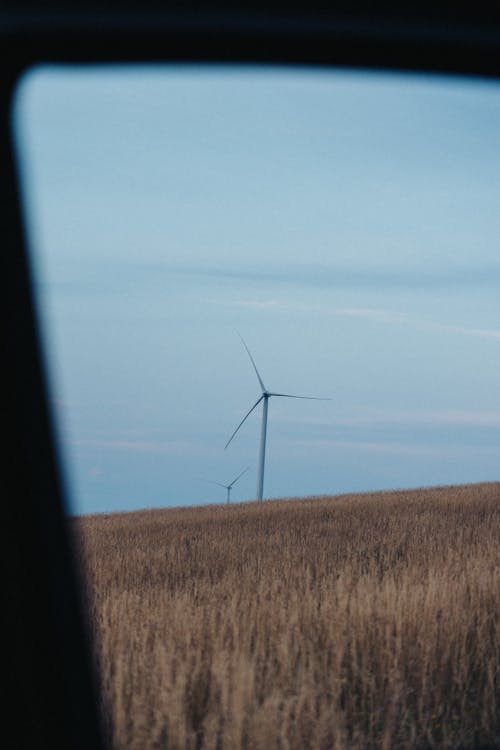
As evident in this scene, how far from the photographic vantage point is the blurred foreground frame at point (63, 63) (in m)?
2.33

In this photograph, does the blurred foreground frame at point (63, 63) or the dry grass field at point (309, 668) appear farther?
the dry grass field at point (309, 668)

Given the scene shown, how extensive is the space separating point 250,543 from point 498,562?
5.75m

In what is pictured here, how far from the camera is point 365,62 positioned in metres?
2.62

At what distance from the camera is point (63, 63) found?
98.4 inches

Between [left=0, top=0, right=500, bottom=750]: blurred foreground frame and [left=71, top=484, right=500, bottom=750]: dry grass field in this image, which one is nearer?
[left=0, top=0, right=500, bottom=750]: blurred foreground frame

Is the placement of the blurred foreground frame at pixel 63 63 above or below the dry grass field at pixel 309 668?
above

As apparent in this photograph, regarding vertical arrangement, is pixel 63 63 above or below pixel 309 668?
above

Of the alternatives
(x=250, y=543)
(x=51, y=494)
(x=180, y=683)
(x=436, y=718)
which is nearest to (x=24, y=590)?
(x=51, y=494)

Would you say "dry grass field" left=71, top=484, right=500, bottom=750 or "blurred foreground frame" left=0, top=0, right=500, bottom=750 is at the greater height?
"blurred foreground frame" left=0, top=0, right=500, bottom=750

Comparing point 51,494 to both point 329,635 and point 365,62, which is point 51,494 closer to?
point 365,62

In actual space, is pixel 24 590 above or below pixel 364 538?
above

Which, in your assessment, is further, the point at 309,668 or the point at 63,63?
the point at 309,668

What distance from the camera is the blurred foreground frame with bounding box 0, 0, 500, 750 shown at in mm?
2332

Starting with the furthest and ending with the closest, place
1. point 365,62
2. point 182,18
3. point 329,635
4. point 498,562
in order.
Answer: point 498,562, point 329,635, point 365,62, point 182,18
